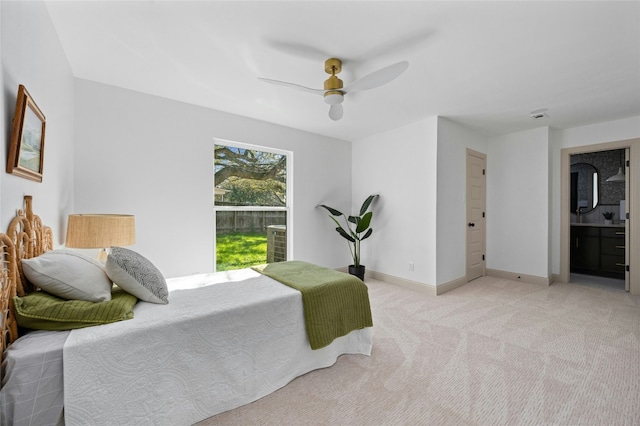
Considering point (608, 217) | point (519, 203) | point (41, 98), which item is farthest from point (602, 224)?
point (41, 98)

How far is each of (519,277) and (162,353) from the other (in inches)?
195

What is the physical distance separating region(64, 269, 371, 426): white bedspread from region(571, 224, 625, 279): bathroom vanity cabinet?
511 cm

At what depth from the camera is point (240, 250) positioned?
3838mm

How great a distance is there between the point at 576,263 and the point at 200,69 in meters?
6.43

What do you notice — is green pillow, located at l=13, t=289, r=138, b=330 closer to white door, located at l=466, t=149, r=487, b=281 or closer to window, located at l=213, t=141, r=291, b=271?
window, located at l=213, t=141, r=291, b=271

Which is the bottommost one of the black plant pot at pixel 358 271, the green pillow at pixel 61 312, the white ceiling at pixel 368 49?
the black plant pot at pixel 358 271

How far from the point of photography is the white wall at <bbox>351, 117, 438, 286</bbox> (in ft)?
12.4

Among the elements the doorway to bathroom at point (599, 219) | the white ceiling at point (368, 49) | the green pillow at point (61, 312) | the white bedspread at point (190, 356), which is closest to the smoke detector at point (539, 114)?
the white ceiling at point (368, 49)

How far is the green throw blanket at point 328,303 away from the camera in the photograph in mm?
1943

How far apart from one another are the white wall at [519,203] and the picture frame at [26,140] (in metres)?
5.46

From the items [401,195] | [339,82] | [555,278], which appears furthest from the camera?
[555,278]

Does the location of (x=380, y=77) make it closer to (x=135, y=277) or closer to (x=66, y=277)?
(x=135, y=277)

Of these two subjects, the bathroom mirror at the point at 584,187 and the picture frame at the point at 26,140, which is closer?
the picture frame at the point at 26,140

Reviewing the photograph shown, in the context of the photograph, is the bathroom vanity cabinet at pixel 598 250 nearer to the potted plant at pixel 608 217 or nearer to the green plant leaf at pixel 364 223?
the potted plant at pixel 608 217
